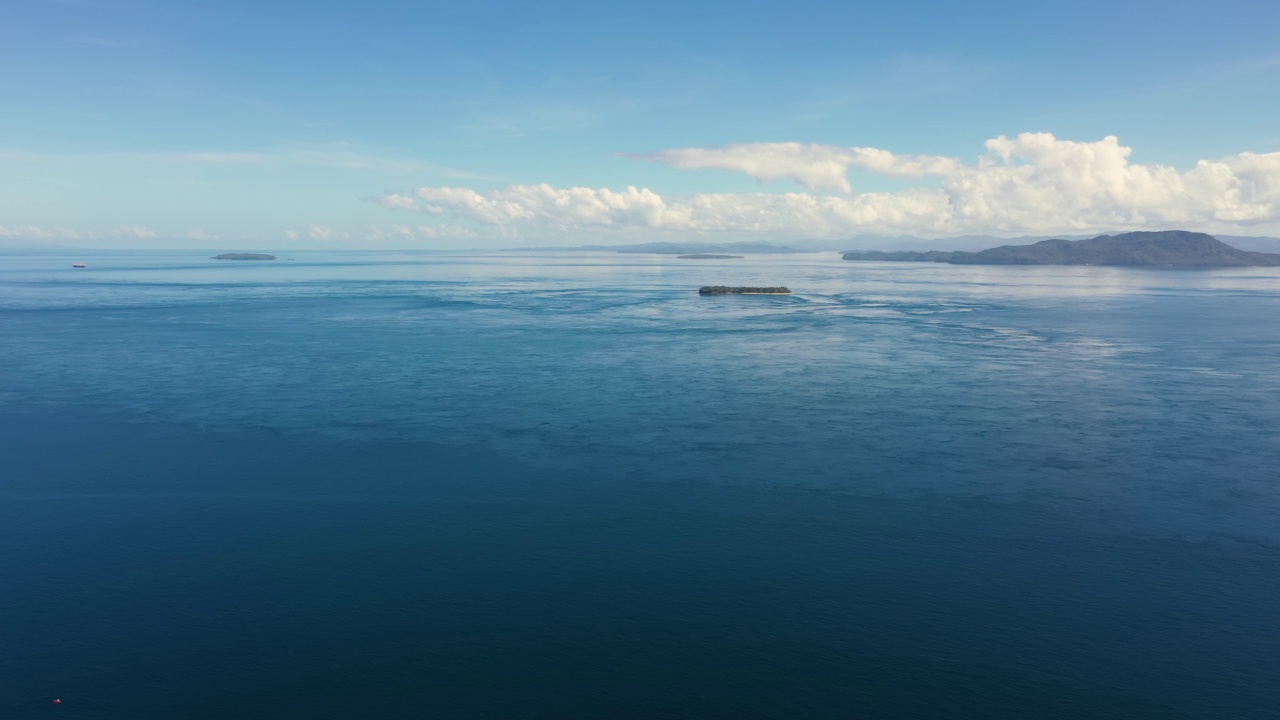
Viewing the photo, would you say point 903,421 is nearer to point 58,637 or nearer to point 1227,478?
point 1227,478

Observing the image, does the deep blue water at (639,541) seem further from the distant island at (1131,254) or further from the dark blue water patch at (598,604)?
the distant island at (1131,254)

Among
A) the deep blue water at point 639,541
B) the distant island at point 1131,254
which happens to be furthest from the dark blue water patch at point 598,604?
the distant island at point 1131,254

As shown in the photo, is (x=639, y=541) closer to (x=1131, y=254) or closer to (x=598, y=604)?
(x=598, y=604)

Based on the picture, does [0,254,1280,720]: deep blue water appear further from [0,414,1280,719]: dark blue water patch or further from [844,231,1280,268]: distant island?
[844,231,1280,268]: distant island

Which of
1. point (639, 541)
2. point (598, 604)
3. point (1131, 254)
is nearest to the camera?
point (598, 604)

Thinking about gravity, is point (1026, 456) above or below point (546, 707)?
above

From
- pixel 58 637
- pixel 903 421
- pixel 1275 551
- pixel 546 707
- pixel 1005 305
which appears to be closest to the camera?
pixel 546 707

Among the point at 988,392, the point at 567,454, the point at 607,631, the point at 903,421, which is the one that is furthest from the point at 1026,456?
the point at 607,631

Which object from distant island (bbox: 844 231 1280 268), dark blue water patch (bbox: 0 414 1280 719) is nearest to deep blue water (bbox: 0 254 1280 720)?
dark blue water patch (bbox: 0 414 1280 719)

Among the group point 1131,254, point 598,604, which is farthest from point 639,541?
point 1131,254
